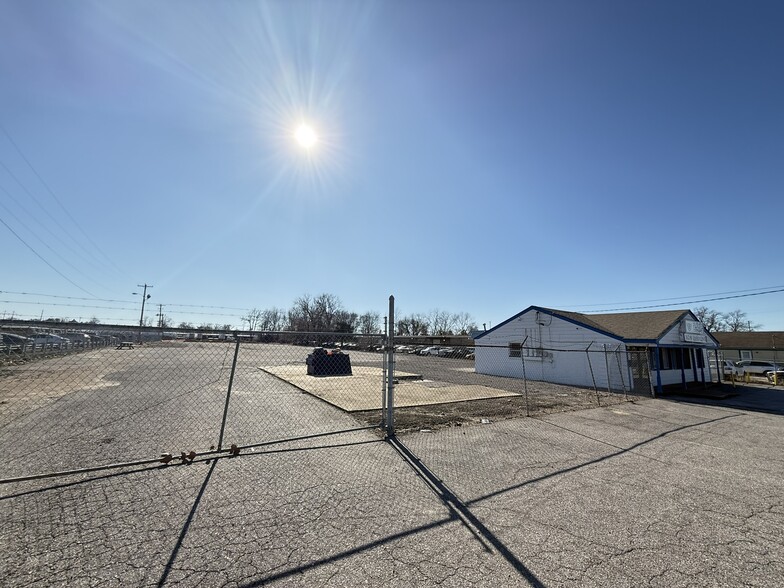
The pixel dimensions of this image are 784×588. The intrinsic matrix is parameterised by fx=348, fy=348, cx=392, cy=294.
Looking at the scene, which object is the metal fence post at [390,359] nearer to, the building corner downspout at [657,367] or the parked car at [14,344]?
the parked car at [14,344]

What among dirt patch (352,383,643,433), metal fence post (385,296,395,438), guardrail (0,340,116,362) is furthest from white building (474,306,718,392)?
guardrail (0,340,116,362)

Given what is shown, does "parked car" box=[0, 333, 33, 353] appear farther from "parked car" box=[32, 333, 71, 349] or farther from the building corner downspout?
the building corner downspout

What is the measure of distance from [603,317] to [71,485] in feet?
92.3

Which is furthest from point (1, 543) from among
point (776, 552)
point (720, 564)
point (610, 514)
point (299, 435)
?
point (776, 552)

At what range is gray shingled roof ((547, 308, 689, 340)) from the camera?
18.5 metres

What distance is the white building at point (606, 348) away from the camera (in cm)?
1775

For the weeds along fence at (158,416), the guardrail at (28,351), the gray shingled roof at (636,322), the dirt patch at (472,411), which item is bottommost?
the dirt patch at (472,411)

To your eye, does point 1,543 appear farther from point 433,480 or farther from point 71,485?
point 433,480

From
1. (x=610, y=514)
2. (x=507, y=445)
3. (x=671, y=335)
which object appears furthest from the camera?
(x=671, y=335)

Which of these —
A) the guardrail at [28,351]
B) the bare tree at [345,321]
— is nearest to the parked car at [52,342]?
the guardrail at [28,351]

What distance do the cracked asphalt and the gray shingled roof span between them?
14640mm

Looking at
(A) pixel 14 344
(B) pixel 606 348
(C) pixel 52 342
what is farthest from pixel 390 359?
(C) pixel 52 342

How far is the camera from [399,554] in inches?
111

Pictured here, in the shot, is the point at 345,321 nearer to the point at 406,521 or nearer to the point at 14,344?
the point at 14,344
